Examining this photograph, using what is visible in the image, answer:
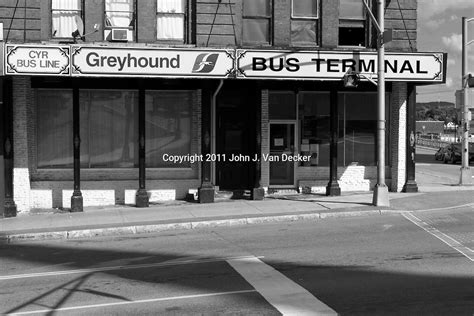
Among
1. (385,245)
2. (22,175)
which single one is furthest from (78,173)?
(385,245)

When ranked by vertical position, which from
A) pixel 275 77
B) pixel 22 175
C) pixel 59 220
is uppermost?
pixel 275 77

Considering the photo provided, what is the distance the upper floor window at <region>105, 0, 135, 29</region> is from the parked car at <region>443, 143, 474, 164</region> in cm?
2693

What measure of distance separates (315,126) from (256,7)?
4.16 meters

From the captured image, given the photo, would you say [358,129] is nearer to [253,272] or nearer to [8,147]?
[8,147]

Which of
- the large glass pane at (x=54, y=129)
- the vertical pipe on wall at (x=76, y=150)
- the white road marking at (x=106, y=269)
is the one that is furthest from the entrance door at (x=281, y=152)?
the white road marking at (x=106, y=269)

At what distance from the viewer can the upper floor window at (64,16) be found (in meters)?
15.6

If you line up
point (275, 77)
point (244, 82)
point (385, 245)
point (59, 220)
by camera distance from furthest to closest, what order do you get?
point (244, 82), point (275, 77), point (59, 220), point (385, 245)

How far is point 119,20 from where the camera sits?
16.0 meters

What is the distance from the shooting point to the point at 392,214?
1392cm

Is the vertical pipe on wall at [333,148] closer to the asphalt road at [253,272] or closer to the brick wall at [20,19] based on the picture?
the asphalt road at [253,272]

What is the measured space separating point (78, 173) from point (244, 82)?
5551mm

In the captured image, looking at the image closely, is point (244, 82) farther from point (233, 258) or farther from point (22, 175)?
point (233, 258)

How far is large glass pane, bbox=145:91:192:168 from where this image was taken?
16.8 m

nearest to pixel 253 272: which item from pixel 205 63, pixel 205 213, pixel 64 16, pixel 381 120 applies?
pixel 205 213
